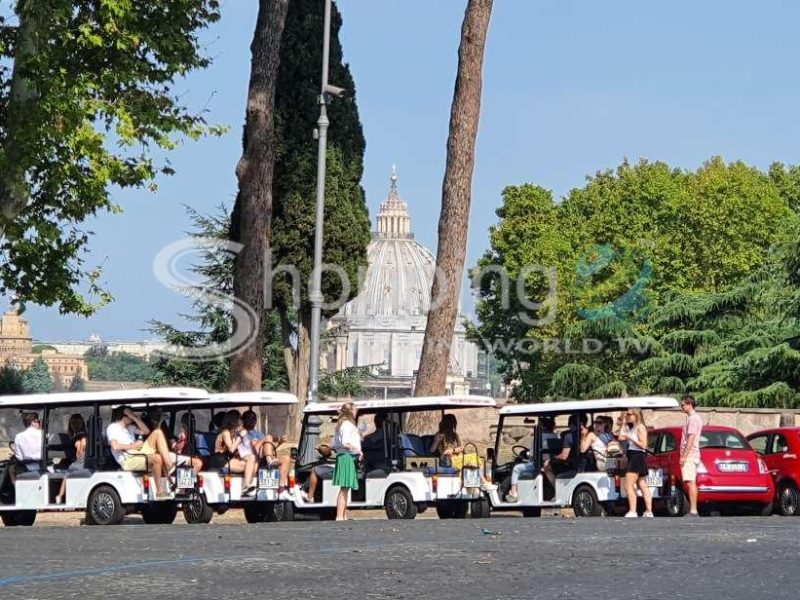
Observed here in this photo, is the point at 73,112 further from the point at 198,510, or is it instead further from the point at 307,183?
the point at 307,183

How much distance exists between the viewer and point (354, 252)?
4291 centimetres

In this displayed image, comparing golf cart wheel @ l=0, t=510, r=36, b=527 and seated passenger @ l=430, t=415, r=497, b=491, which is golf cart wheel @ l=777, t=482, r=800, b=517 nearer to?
seated passenger @ l=430, t=415, r=497, b=491

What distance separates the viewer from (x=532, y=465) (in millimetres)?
25688

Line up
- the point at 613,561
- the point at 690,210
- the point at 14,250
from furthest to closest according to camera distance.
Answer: the point at 690,210, the point at 14,250, the point at 613,561

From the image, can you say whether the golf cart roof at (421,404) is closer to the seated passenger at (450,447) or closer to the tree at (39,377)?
the seated passenger at (450,447)

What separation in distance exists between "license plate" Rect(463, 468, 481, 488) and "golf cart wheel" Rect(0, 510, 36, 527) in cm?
578

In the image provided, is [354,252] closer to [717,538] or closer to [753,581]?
[717,538]

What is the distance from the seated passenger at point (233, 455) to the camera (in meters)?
24.0

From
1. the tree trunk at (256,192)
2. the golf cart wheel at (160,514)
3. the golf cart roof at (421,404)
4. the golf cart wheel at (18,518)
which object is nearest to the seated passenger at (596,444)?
the golf cart roof at (421,404)

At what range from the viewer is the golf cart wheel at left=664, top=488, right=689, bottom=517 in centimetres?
2500

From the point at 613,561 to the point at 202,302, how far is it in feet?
150

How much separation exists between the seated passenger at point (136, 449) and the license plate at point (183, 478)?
0.13 meters

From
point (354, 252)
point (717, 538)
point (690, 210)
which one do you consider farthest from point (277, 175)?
point (690, 210)

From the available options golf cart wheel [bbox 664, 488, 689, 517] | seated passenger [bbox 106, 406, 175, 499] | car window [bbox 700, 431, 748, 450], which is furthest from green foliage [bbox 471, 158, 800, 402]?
seated passenger [bbox 106, 406, 175, 499]
